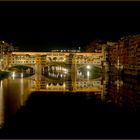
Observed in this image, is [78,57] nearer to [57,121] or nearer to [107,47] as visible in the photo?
[107,47]

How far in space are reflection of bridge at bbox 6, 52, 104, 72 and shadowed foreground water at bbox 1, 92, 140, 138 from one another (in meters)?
60.6

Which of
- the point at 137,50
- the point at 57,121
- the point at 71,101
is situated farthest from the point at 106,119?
the point at 137,50

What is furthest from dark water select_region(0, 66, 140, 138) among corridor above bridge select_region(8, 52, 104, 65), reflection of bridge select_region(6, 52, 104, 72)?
corridor above bridge select_region(8, 52, 104, 65)

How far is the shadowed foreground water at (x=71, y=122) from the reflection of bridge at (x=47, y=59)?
60649mm

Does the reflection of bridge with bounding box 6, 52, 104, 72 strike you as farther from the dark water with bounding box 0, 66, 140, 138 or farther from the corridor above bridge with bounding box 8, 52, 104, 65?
the dark water with bounding box 0, 66, 140, 138

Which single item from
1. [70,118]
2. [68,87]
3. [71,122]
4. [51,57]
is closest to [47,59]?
[51,57]

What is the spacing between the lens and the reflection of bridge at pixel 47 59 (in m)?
87.4

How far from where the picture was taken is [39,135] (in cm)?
1703

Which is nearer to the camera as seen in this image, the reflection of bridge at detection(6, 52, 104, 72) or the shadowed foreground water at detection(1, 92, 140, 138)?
the shadowed foreground water at detection(1, 92, 140, 138)

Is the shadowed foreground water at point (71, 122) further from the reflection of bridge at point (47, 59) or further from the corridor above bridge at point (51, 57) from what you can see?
the corridor above bridge at point (51, 57)

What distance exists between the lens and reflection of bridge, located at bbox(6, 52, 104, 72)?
8738cm

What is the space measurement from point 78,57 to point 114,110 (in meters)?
64.8

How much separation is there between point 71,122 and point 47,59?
231ft

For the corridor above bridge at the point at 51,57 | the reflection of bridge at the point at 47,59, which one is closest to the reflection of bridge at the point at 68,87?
the reflection of bridge at the point at 47,59
